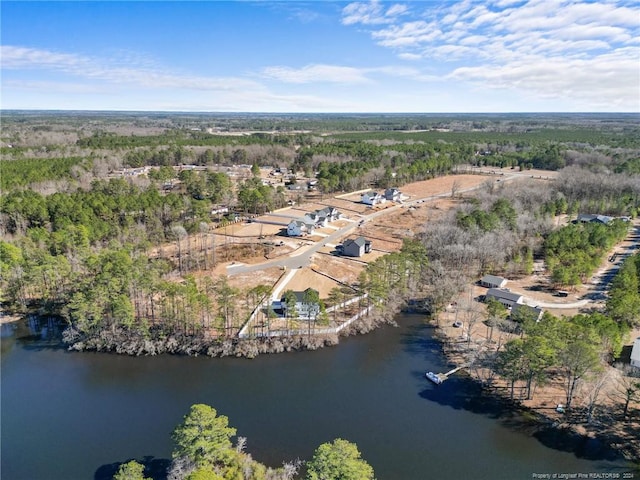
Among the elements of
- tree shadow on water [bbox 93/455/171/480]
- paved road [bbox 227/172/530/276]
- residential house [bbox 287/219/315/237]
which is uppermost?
residential house [bbox 287/219/315/237]

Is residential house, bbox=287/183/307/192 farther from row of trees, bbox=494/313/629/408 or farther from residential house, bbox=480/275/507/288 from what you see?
row of trees, bbox=494/313/629/408

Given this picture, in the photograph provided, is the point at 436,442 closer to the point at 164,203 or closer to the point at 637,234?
the point at 164,203

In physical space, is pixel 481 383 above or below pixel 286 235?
below

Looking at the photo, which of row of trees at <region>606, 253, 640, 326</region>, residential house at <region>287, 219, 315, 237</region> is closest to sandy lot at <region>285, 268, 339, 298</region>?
residential house at <region>287, 219, 315, 237</region>

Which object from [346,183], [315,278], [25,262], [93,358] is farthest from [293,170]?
[93,358]

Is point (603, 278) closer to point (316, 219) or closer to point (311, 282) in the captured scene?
point (311, 282)

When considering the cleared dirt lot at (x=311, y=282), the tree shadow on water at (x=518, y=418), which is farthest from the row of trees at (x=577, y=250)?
the cleared dirt lot at (x=311, y=282)
